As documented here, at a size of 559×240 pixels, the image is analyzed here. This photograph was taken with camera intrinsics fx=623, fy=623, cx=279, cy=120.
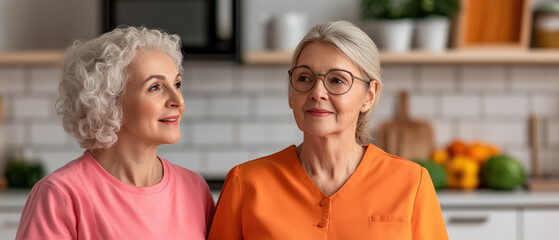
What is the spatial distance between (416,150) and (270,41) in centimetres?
96

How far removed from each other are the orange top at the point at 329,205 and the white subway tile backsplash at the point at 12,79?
215 centimetres

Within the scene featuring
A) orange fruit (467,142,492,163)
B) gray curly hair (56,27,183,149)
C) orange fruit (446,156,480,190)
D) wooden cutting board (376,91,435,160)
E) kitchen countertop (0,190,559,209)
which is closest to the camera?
gray curly hair (56,27,183,149)

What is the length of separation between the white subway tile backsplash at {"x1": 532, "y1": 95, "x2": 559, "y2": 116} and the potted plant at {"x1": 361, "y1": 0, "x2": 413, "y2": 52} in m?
0.79

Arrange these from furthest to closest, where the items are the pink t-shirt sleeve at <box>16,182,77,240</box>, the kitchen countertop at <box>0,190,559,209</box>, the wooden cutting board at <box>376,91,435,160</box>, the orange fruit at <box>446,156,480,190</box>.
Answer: the wooden cutting board at <box>376,91,435,160</box> → the orange fruit at <box>446,156,480,190</box> → the kitchen countertop at <box>0,190,559,209</box> → the pink t-shirt sleeve at <box>16,182,77,240</box>

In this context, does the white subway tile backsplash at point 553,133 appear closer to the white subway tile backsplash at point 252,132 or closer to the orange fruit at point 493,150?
the orange fruit at point 493,150

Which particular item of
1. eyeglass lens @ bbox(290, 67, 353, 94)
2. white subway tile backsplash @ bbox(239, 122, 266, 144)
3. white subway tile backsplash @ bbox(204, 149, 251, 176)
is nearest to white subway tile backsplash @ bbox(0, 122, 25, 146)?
white subway tile backsplash @ bbox(204, 149, 251, 176)

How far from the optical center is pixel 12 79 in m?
3.32

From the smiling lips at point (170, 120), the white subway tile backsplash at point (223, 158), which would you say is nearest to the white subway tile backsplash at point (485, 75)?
the white subway tile backsplash at point (223, 158)

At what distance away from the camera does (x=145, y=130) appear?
4.92 ft

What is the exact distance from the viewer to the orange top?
149cm

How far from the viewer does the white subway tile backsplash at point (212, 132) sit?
3350mm

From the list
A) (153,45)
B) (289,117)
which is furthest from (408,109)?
(153,45)

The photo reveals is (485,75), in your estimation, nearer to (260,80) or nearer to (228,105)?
(260,80)

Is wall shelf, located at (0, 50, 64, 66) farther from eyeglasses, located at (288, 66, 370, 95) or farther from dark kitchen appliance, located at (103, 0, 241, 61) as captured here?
eyeglasses, located at (288, 66, 370, 95)
